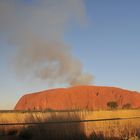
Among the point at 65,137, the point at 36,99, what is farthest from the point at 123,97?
the point at 65,137

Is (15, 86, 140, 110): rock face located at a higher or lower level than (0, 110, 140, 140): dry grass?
higher

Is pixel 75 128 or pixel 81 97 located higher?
pixel 81 97

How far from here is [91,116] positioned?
28188 millimetres

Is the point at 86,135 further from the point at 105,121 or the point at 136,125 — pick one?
the point at 136,125

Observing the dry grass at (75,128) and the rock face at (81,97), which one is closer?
the dry grass at (75,128)

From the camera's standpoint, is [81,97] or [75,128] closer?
[75,128]

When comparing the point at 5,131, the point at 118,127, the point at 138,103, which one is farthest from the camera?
the point at 138,103

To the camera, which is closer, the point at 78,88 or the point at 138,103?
the point at 138,103

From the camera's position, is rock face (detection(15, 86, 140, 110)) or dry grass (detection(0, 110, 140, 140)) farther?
rock face (detection(15, 86, 140, 110))

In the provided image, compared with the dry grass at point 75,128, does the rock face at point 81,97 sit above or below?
above

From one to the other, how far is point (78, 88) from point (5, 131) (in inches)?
4729

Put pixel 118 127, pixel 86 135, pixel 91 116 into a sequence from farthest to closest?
pixel 91 116 < pixel 118 127 < pixel 86 135

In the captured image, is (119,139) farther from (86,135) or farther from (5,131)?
(5,131)

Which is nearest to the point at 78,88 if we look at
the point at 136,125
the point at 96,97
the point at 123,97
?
the point at 96,97
